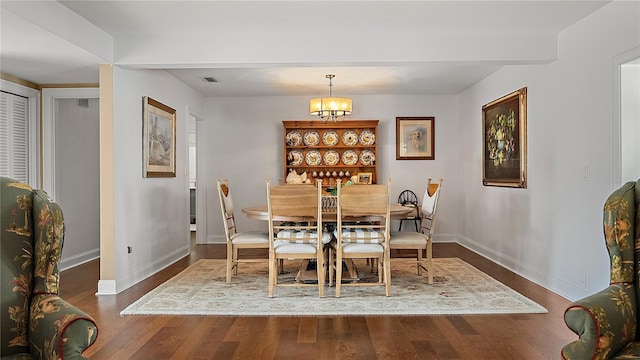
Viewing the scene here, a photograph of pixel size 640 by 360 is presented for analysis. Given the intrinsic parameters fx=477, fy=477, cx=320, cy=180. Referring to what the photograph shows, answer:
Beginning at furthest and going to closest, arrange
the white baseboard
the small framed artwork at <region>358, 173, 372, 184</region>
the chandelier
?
the small framed artwork at <region>358, 173, 372, 184</region>, the chandelier, the white baseboard

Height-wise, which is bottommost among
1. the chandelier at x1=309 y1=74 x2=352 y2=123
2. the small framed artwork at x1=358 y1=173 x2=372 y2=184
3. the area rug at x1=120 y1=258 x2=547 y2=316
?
the area rug at x1=120 y1=258 x2=547 y2=316

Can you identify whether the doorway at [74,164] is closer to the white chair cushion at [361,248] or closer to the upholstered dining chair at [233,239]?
the upholstered dining chair at [233,239]

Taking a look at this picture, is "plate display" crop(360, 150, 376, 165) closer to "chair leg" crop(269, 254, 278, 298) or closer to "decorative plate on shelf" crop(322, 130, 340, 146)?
"decorative plate on shelf" crop(322, 130, 340, 146)

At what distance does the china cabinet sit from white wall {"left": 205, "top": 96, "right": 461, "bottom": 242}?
0.23 meters

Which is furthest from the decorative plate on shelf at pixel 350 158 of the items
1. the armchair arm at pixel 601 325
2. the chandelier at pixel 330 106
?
the armchair arm at pixel 601 325

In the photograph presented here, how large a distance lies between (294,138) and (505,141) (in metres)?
3.23

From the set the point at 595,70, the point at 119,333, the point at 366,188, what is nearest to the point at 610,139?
the point at 595,70

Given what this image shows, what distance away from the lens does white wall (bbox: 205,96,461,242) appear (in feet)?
25.2

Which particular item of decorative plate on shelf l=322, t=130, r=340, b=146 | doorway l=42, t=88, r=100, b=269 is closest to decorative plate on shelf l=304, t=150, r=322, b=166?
decorative plate on shelf l=322, t=130, r=340, b=146

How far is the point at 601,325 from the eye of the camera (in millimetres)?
1731

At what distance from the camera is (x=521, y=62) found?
4.52 m

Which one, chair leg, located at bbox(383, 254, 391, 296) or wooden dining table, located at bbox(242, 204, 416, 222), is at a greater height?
wooden dining table, located at bbox(242, 204, 416, 222)

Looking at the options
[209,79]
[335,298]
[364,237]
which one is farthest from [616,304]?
[209,79]

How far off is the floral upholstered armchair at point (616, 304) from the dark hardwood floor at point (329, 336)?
1.06 meters
